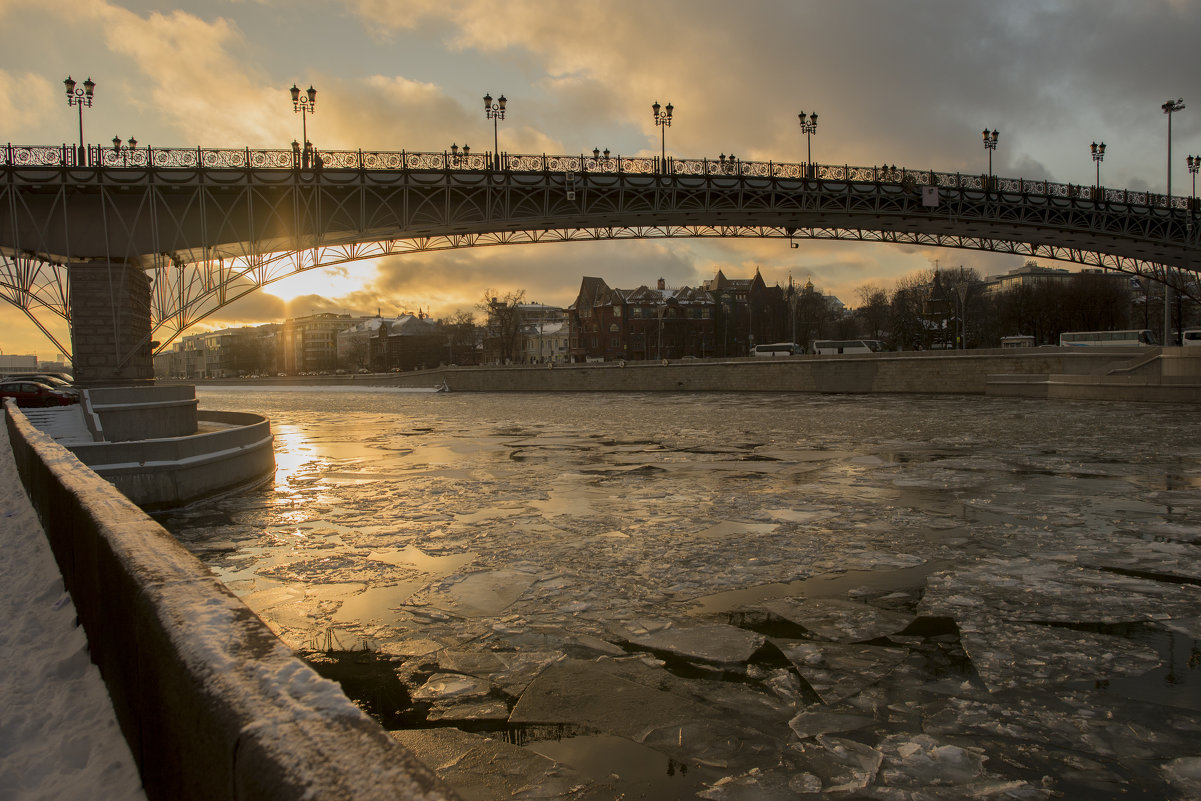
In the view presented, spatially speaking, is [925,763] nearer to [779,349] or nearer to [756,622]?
[756,622]

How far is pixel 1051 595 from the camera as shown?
5332mm

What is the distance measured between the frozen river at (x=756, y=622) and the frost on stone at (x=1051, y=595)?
30 mm

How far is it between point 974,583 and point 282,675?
5.32 m

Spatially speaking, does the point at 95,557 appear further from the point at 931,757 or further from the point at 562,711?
the point at 931,757

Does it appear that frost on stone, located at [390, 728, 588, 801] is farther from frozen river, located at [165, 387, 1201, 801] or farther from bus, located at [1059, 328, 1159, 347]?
bus, located at [1059, 328, 1159, 347]

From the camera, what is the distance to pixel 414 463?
1384 centimetres

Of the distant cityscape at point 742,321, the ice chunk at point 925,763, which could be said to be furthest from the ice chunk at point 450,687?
the distant cityscape at point 742,321

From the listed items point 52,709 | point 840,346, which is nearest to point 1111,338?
point 840,346

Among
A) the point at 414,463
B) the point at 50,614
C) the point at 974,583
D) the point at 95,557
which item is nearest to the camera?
the point at 95,557

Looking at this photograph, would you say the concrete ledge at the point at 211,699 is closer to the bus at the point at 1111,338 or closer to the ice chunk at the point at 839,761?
the ice chunk at the point at 839,761

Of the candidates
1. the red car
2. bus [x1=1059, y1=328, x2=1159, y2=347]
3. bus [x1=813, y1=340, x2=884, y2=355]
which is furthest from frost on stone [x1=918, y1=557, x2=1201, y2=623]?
bus [x1=813, y1=340, x2=884, y2=355]

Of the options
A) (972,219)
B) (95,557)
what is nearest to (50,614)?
(95,557)

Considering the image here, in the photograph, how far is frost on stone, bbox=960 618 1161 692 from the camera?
4.01 m

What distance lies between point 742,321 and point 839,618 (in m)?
109
